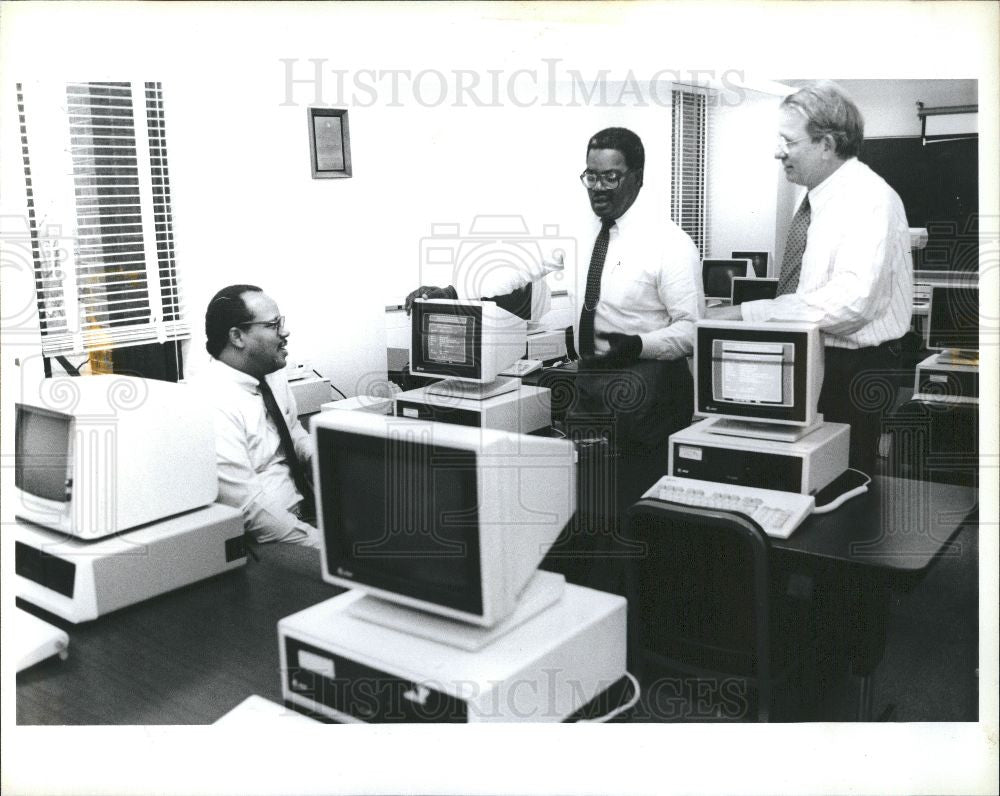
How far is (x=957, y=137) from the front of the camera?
7.46 ft

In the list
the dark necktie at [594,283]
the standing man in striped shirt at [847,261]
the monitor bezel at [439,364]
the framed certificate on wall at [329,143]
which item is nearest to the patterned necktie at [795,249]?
the standing man in striped shirt at [847,261]

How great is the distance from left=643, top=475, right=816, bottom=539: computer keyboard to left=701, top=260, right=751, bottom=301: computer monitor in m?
2.25

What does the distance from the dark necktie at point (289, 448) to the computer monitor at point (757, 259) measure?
8.44 ft

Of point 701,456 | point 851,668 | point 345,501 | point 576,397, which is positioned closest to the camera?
point 345,501

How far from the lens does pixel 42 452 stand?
1.73 metres

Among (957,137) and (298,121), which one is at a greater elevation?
(298,121)

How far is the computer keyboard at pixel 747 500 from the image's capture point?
2.10m

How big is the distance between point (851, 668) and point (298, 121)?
7.41 feet

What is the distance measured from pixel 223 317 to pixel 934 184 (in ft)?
7.20

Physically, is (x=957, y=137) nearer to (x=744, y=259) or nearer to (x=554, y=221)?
(x=554, y=221)

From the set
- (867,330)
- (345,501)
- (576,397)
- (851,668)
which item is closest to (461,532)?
(345,501)

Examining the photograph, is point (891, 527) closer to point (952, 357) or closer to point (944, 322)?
point (944, 322)

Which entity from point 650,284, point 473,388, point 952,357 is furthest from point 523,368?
point 952,357

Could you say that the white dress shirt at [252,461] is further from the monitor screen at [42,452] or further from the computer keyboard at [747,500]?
the computer keyboard at [747,500]
